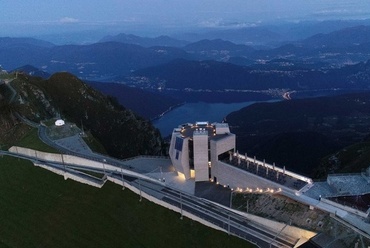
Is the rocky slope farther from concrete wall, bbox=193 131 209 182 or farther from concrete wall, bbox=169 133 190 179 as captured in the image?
concrete wall, bbox=193 131 209 182

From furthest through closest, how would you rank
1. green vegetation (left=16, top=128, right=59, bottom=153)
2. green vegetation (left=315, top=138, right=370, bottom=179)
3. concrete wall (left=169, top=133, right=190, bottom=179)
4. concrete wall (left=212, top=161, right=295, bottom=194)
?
green vegetation (left=315, top=138, right=370, bottom=179)
green vegetation (left=16, top=128, right=59, bottom=153)
concrete wall (left=169, top=133, right=190, bottom=179)
concrete wall (left=212, top=161, right=295, bottom=194)

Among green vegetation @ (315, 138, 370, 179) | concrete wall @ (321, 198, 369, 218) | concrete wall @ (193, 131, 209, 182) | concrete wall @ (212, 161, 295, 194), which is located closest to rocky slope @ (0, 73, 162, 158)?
concrete wall @ (193, 131, 209, 182)

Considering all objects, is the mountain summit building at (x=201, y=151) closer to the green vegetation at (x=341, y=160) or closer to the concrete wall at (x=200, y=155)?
the concrete wall at (x=200, y=155)

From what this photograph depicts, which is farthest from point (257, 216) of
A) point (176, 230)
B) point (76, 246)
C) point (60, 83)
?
point (60, 83)

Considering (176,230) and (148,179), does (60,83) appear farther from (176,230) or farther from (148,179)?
(176,230)

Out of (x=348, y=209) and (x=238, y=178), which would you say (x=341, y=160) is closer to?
(x=238, y=178)
